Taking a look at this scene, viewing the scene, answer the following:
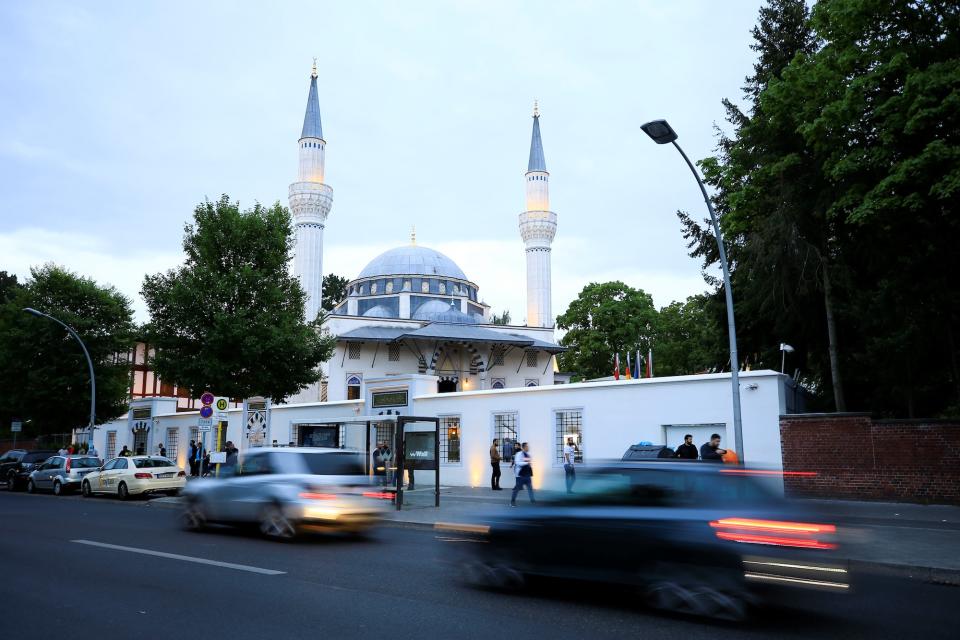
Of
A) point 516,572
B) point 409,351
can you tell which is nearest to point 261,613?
point 516,572

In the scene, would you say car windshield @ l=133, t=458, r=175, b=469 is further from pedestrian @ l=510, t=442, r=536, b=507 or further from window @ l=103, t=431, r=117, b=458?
window @ l=103, t=431, r=117, b=458

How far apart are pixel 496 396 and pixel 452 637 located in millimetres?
19910

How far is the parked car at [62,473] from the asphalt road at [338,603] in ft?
56.7

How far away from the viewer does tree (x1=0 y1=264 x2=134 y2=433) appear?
36.7m

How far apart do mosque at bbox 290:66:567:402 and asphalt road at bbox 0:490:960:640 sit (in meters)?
33.5

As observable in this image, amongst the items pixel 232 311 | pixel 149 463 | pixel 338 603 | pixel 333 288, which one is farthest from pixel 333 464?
pixel 333 288

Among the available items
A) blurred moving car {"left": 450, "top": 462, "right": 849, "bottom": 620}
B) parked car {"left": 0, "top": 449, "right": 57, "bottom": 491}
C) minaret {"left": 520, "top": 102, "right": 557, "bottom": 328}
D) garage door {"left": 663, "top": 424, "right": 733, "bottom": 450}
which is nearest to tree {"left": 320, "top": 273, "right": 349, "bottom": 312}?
minaret {"left": 520, "top": 102, "right": 557, "bottom": 328}

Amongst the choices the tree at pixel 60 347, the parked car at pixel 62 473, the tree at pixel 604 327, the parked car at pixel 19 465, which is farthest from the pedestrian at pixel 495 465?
the tree at pixel 604 327

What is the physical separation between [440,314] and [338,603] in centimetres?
5611

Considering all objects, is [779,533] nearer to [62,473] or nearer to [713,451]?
[713,451]

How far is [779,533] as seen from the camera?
245 inches

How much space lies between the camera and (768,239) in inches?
1001

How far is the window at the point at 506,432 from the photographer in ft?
81.1

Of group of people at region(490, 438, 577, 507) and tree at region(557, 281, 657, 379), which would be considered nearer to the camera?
group of people at region(490, 438, 577, 507)
